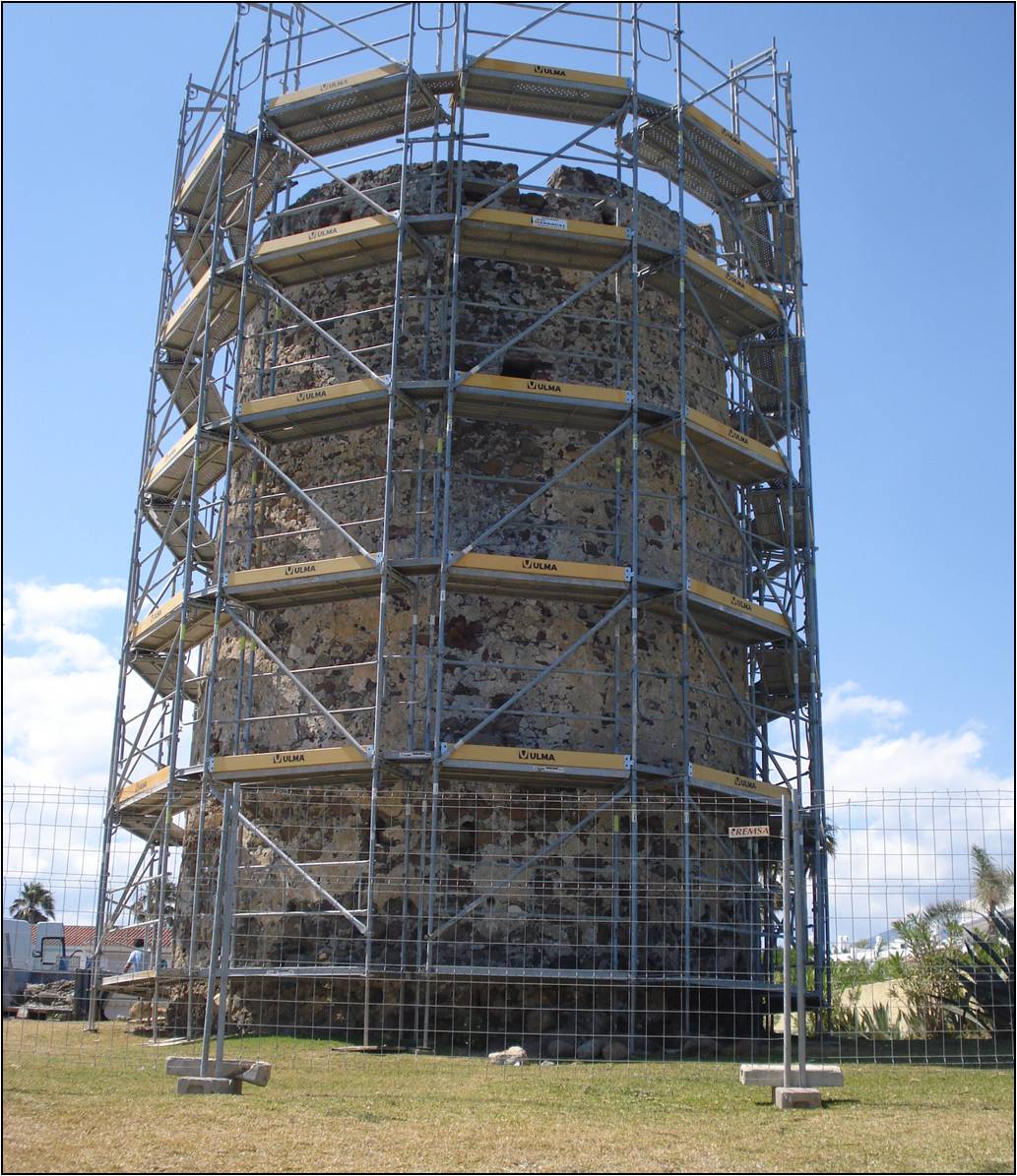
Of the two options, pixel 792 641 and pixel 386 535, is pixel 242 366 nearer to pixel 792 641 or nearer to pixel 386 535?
pixel 386 535

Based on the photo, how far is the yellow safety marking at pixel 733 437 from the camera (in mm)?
17609

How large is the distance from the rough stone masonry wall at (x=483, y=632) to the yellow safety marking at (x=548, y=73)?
1.13 metres

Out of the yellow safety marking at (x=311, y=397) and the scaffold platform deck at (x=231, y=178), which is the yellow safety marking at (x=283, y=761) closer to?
the yellow safety marking at (x=311, y=397)

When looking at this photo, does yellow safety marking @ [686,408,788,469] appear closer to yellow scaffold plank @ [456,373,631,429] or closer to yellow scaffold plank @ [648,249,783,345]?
yellow scaffold plank @ [456,373,631,429]

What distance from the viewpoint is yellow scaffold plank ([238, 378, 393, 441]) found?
17.0 m

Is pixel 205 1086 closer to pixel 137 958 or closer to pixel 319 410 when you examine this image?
pixel 319 410

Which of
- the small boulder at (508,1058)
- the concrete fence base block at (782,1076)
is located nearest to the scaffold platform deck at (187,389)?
the small boulder at (508,1058)

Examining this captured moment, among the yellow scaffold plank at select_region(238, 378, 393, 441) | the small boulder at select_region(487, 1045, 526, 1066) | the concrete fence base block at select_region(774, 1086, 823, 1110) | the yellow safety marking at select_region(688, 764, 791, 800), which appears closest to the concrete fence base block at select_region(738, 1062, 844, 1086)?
the concrete fence base block at select_region(774, 1086, 823, 1110)

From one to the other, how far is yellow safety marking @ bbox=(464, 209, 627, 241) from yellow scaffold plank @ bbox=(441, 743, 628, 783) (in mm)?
6105

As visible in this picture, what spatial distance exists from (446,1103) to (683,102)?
13.6m

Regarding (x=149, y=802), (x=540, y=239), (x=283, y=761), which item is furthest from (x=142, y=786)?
(x=540, y=239)

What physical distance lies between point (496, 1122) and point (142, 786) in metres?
10.7

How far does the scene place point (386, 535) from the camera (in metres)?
16.3

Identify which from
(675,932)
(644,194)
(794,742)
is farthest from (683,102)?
(675,932)
